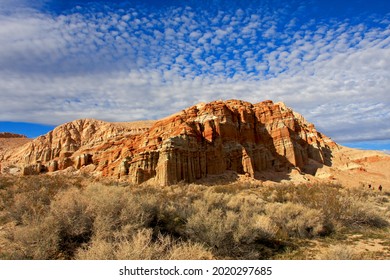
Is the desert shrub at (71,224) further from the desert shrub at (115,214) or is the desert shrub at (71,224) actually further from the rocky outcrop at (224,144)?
the rocky outcrop at (224,144)

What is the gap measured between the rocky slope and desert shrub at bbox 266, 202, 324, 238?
24.4 meters

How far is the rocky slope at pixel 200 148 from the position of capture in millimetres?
41438

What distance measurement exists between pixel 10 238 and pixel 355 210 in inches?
503

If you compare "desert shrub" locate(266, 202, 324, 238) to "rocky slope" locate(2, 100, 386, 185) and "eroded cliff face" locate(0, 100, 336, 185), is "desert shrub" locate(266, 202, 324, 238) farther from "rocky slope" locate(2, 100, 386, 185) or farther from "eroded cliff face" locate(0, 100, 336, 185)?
"eroded cliff face" locate(0, 100, 336, 185)

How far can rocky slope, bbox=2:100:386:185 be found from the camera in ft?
136

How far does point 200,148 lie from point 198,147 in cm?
42

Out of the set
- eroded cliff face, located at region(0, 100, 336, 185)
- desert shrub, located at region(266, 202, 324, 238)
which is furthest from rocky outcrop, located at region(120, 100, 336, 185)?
desert shrub, located at region(266, 202, 324, 238)

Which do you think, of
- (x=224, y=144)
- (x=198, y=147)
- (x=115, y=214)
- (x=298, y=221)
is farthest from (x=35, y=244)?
(x=224, y=144)

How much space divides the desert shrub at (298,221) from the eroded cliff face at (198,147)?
1111 inches

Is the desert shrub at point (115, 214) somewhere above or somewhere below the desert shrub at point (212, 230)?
above

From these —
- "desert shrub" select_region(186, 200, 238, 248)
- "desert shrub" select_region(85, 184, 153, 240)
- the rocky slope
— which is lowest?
"desert shrub" select_region(186, 200, 238, 248)

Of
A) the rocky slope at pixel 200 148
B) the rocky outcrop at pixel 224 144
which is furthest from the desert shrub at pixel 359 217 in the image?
the rocky outcrop at pixel 224 144
